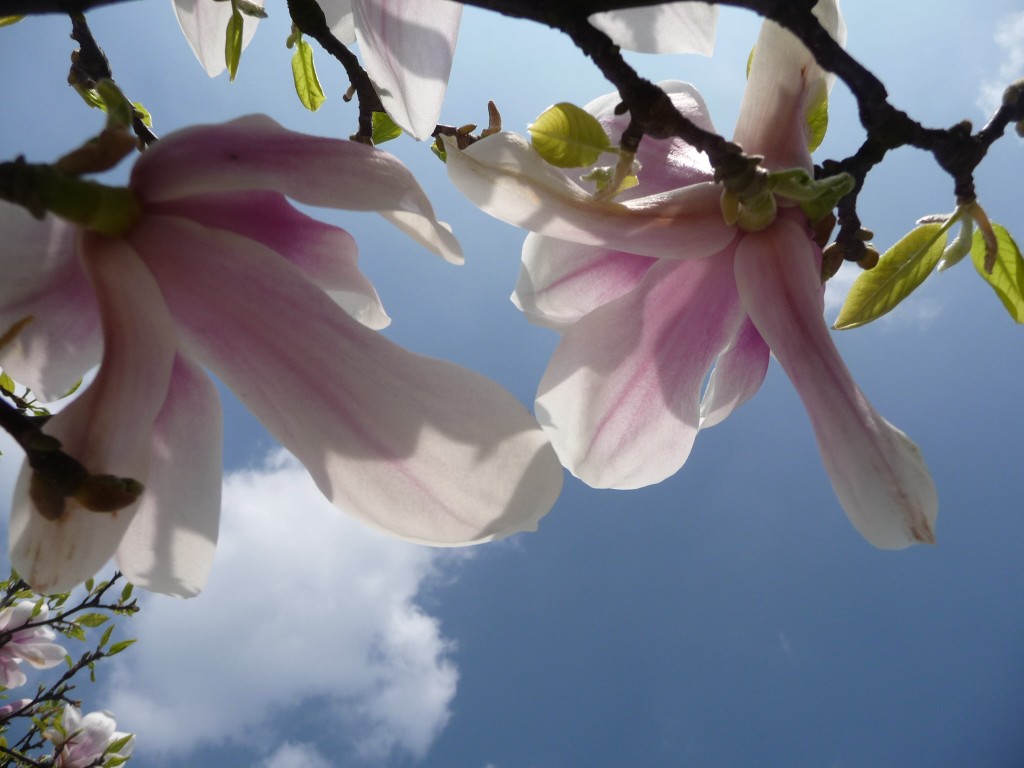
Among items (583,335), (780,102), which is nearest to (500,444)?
(583,335)

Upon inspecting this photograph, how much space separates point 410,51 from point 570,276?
0.21 metres

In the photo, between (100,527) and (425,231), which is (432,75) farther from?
(100,527)

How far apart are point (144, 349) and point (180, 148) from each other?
0.34ft

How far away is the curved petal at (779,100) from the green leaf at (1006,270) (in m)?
0.18

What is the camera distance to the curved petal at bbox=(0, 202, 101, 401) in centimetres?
43

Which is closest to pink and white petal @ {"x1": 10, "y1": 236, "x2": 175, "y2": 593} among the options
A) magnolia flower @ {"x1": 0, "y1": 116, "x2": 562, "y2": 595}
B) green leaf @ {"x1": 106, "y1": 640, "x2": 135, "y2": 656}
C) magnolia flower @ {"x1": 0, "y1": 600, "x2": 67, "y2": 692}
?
magnolia flower @ {"x1": 0, "y1": 116, "x2": 562, "y2": 595}

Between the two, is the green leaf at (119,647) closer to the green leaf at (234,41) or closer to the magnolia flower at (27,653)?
the magnolia flower at (27,653)

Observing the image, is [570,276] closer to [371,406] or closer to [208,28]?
Answer: [371,406]

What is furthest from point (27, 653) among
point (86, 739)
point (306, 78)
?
point (306, 78)

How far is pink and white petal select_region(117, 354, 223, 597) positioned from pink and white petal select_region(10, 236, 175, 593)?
0.06m

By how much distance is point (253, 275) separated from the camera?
376 millimetres

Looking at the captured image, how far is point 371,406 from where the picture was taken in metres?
0.37

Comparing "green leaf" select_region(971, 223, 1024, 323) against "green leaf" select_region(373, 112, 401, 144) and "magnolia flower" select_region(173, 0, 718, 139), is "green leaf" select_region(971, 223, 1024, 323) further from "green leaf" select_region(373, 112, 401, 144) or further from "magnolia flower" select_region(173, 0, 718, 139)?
"green leaf" select_region(373, 112, 401, 144)

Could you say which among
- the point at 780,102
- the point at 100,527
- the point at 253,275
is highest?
the point at 780,102
